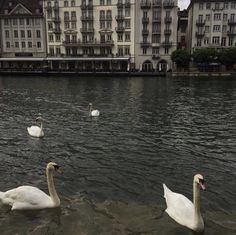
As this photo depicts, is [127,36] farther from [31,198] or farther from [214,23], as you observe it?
[31,198]

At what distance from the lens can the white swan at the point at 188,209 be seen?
8.80m

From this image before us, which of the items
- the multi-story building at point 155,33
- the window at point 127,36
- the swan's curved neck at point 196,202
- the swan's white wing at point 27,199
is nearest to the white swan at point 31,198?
the swan's white wing at point 27,199

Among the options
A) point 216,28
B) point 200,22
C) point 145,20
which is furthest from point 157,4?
point 216,28

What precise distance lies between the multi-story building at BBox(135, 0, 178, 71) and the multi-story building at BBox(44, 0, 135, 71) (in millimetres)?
2484

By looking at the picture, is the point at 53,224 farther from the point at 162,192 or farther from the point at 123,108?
the point at 123,108

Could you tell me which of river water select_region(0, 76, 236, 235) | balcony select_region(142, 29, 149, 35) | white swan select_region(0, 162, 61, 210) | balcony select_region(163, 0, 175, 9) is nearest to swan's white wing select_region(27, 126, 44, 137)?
river water select_region(0, 76, 236, 235)

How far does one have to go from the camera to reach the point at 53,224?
9.50 m

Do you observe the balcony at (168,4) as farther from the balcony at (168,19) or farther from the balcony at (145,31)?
the balcony at (145,31)

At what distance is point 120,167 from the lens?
13922 millimetres

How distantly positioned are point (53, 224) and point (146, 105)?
23.8 meters

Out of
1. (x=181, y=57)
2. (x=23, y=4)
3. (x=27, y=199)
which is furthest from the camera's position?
(x=23, y=4)

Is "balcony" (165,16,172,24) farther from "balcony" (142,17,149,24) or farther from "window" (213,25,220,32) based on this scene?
"window" (213,25,220,32)

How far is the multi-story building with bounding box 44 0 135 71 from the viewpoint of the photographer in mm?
95688

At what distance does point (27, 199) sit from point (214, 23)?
308 ft
